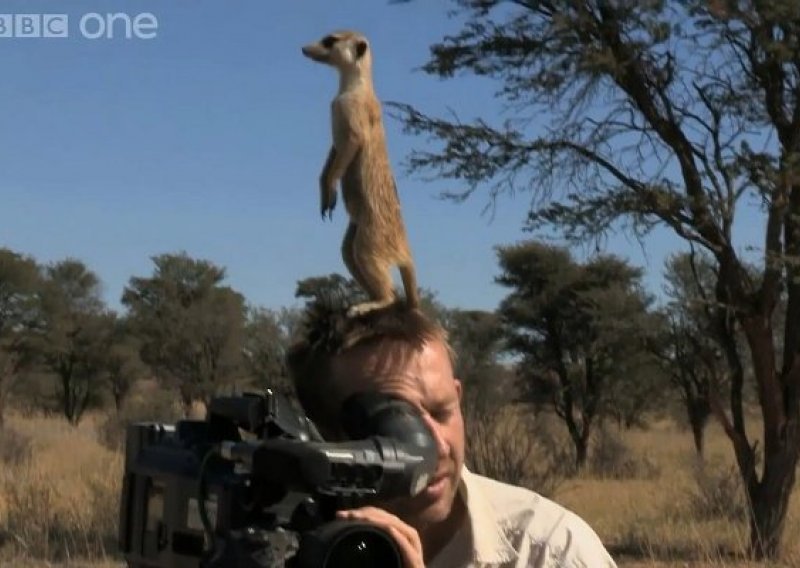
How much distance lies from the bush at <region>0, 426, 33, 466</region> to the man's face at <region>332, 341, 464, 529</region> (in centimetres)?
1127

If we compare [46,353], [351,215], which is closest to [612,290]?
[46,353]

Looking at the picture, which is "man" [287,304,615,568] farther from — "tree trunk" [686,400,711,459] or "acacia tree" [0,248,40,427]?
"acacia tree" [0,248,40,427]

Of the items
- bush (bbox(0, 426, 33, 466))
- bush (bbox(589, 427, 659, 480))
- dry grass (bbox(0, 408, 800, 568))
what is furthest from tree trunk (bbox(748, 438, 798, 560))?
bush (bbox(0, 426, 33, 466))

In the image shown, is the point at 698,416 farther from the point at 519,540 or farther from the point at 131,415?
the point at 519,540

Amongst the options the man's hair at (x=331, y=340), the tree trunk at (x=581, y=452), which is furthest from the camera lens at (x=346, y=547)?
the tree trunk at (x=581, y=452)

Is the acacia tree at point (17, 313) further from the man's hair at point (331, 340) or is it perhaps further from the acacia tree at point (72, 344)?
the man's hair at point (331, 340)

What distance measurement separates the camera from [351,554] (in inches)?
60.7

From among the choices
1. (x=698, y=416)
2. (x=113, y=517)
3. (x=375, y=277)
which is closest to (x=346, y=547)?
(x=375, y=277)

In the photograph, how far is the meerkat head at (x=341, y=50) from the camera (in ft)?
9.30

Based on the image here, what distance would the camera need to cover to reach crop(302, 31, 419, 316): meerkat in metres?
2.82

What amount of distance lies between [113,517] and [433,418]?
719 centimetres

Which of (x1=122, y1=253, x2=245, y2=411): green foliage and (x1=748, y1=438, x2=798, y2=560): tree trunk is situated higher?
(x1=122, y1=253, x2=245, y2=411): green foliage

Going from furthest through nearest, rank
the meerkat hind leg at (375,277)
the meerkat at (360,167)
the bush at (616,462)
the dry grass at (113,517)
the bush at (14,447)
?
1. the bush at (616,462)
2. the bush at (14,447)
3. the dry grass at (113,517)
4. the meerkat at (360,167)
5. the meerkat hind leg at (375,277)

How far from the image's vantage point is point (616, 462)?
16.0 m
